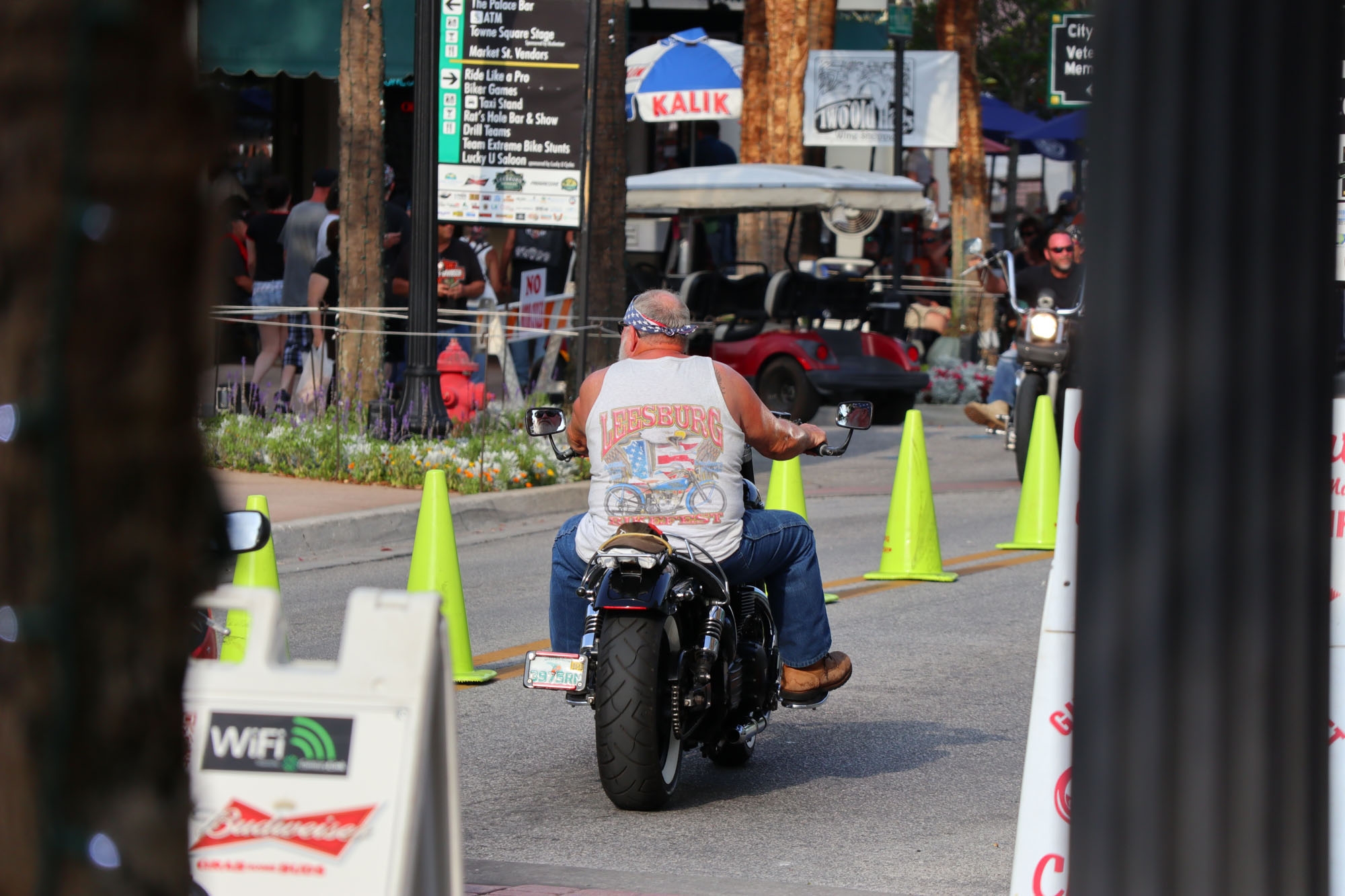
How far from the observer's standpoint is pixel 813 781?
5.88m

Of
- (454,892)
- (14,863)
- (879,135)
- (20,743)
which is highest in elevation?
(879,135)

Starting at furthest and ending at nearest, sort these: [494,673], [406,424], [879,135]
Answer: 1. [879,135]
2. [406,424]
3. [494,673]

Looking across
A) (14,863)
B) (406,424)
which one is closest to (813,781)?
(14,863)

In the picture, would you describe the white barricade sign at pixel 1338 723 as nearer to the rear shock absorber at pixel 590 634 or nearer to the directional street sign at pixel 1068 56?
the rear shock absorber at pixel 590 634

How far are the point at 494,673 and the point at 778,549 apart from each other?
1928 mm

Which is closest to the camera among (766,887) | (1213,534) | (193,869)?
(1213,534)

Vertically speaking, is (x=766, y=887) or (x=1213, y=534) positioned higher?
(x=1213, y=534)

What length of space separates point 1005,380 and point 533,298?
13.6 feet

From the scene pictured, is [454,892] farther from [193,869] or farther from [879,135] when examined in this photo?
[879,135]

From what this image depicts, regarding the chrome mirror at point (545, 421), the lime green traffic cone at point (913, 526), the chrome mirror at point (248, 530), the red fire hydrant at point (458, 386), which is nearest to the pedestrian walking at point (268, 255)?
the red fire hydrant at point (458, 386)

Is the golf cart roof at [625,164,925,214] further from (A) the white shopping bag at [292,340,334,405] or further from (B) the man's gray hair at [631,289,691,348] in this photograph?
(B) the man's gray hair at [631,289,691,348]

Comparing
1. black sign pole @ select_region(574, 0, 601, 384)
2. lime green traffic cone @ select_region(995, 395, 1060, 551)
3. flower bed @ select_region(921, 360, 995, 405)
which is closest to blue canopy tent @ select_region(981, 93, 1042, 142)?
flower bed @ select_region(921, 360, 995, 405)

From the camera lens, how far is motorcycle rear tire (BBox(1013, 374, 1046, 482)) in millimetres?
12656

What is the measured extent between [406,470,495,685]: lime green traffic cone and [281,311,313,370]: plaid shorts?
7.53m
